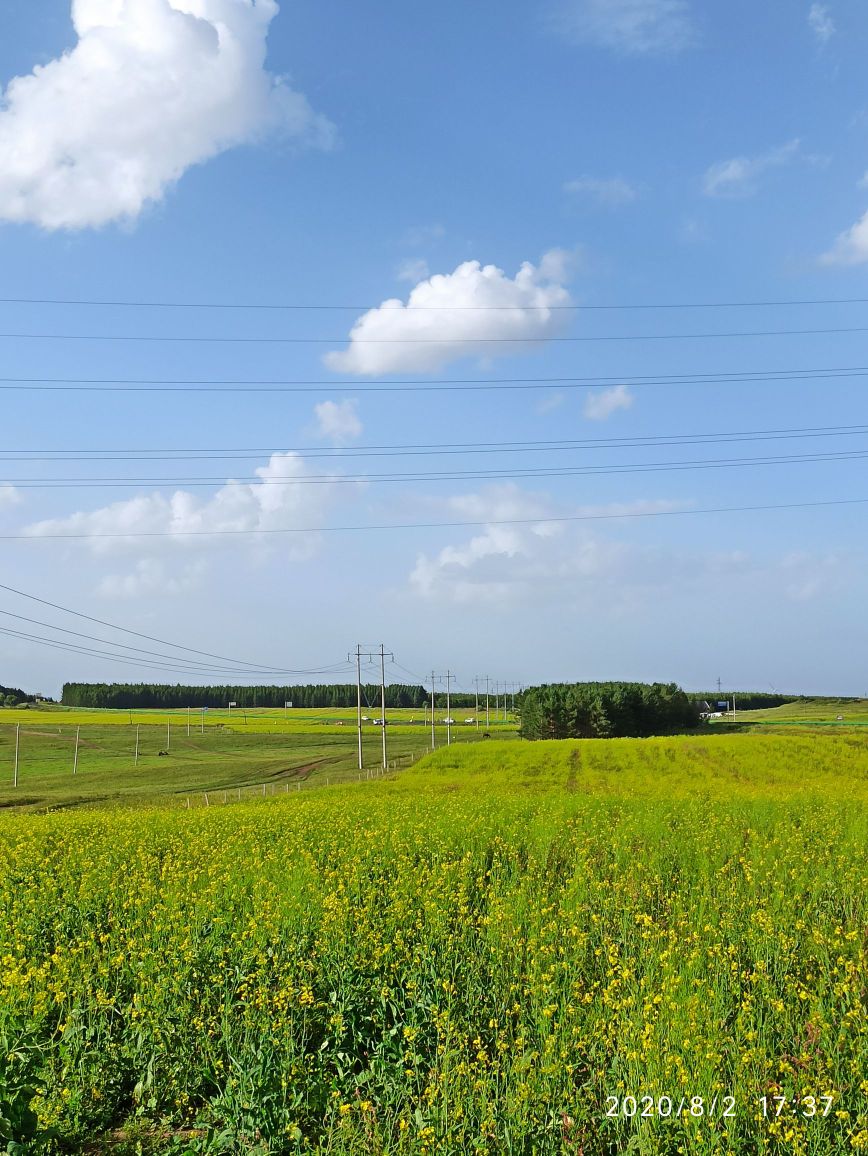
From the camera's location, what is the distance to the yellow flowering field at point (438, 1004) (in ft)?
19.7

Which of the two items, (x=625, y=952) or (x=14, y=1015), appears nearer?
(x=14, y=1015)

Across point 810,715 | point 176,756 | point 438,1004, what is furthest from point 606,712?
point 438,1004

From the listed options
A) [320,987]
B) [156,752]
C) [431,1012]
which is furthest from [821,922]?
[156,752]

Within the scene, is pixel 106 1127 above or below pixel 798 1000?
below

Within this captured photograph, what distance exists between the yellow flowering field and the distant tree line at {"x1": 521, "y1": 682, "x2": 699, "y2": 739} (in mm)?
111318

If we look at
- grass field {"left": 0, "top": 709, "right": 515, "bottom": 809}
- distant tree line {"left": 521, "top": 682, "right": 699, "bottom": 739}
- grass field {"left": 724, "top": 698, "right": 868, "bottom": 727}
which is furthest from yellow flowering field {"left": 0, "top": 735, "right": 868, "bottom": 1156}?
grass field {"left": 724, "top": 698, "right": 868, "bottom": 727}

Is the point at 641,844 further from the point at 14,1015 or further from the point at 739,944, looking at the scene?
the point at 14,1015

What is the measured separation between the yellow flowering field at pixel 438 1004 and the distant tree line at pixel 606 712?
365 ft

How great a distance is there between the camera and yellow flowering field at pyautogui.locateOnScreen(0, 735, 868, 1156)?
6.02 metres

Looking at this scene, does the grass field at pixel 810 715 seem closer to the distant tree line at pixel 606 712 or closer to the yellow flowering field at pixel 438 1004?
the distant tree line at pixel 606 712

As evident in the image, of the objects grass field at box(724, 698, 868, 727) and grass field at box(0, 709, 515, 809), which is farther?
grass field at box(724, 698, 868, 727)

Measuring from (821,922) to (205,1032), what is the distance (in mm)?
7343

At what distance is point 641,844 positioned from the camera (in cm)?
1692

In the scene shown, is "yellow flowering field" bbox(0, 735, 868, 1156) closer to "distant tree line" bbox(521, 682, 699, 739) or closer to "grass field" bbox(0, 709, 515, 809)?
"grass field" bbox(0, 709, 515, 809)
